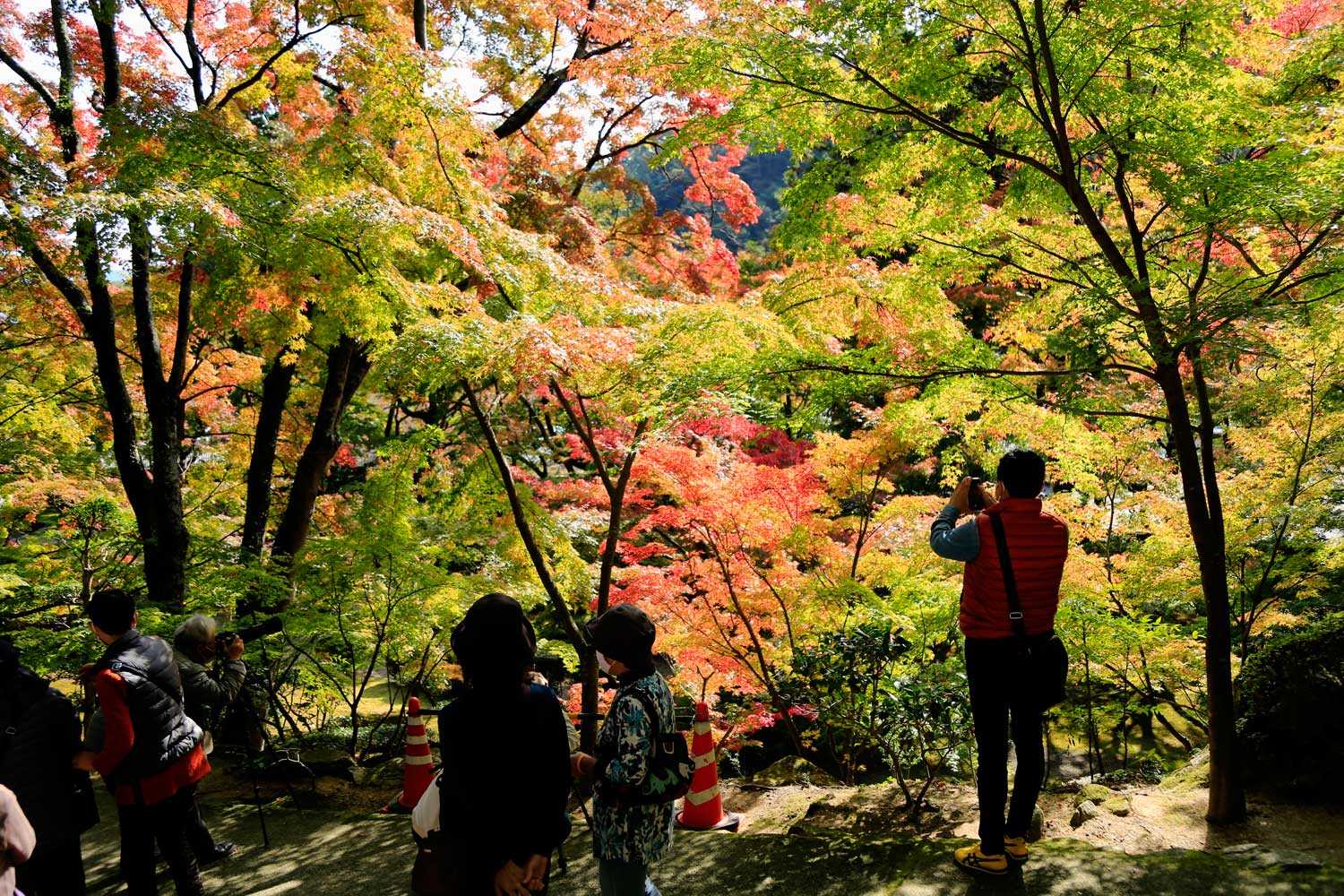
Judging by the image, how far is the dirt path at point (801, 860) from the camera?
3148 mm

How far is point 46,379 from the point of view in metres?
9.35

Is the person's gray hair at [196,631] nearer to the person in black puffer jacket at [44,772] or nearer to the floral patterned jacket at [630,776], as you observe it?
the person in black puffer jacket at [44,772]

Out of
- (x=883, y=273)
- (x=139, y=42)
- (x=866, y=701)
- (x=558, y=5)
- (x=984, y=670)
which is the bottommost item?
(x=866, y=701)

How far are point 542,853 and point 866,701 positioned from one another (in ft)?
11.4

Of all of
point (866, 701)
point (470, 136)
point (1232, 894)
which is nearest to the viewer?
point (1232, 894)

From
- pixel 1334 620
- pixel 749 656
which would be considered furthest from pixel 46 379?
pixel 1334 620

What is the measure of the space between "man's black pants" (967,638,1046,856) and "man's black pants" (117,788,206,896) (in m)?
3.90

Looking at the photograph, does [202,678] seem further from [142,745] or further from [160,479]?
[160,479]

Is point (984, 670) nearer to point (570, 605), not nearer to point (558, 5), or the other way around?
point (570, 605)

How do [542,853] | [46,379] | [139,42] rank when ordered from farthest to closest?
[46,379]
[139,42]
[542,853]

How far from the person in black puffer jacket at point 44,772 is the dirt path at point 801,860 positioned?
1204 millimetres

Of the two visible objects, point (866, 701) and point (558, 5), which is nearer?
point (866, 701)

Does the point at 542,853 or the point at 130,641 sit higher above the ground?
the point at 130,641

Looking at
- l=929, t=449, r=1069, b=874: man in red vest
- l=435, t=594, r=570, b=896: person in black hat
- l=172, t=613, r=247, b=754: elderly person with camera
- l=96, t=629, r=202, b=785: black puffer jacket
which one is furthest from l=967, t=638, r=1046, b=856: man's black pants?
l=172, t=613, r=247, b=754: elderly person with camera
